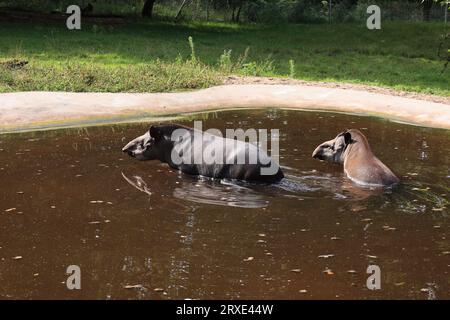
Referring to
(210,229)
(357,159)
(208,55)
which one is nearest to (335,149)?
(357,159)

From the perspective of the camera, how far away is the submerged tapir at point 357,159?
983 centimetres

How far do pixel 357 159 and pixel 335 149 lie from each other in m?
0.74

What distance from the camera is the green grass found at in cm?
1734

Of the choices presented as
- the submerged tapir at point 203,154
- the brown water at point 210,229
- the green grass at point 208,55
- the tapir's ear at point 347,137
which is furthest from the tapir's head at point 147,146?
the green grass at point 208,55

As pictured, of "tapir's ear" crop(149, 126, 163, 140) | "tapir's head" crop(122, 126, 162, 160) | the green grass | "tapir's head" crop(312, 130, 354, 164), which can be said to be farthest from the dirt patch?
"tapir's ear" crop(149, 126, 163, 140)

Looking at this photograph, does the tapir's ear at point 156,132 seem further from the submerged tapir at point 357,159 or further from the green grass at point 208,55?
the green grass at point 208,55

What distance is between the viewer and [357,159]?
405 inches

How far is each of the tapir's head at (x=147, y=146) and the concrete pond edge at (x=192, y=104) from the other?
2.86 m

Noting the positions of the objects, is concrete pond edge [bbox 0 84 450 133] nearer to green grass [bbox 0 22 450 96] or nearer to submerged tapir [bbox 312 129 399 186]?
green grass [bbox 0 22 450 96]

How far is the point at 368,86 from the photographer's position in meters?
18.3

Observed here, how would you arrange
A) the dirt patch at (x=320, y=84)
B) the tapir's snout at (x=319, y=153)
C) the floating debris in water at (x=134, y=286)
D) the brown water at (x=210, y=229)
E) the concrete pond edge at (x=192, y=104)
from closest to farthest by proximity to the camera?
1. the floating debris in water at (x=134, y=286)
2. the brown water at (x=210, y=229)
3. the tapir's snout at (x=319, y=153)
4. the concrete pond edge at (x=192, y=104)
5. the dirt patch at (x=320, y=84)

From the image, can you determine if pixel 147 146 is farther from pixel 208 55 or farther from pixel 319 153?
pixel 208 55
